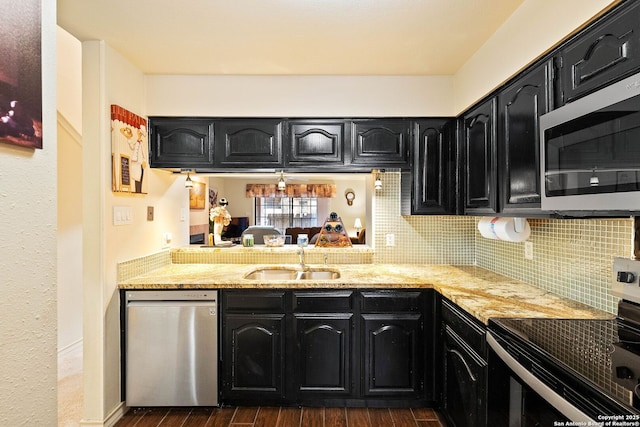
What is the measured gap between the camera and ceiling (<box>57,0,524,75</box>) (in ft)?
6.03

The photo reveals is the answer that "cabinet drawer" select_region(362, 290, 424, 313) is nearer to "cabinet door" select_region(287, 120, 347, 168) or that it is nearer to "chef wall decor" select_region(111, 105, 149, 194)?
"cabinet door" select_region(287, 120, 347, 168)

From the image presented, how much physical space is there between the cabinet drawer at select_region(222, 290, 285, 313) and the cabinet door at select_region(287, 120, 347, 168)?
1.00m

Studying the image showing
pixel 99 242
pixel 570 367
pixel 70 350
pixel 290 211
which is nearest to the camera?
pixel 570 367

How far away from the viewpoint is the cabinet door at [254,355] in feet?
7.85

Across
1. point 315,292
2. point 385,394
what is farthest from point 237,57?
point 385,394

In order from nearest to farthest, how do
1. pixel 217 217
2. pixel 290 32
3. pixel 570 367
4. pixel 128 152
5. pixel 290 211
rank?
pixel 570 367
pixel 290 32
pixel 128 152
pixel 217 217
pixel 290 211

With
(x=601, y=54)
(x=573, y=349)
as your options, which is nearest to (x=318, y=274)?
(x=573, y=349)

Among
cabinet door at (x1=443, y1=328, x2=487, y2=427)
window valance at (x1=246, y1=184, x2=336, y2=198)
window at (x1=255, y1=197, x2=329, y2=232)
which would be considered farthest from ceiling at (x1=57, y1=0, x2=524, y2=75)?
window at (x1=255, y1=197, x2=329, y2=232)

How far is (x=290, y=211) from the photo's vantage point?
891cm

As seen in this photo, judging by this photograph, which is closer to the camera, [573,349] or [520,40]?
[573,349]

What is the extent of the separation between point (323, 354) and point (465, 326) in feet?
3.19

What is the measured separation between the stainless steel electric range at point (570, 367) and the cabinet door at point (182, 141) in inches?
88.0

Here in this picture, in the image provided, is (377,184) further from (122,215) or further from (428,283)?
(122,215)

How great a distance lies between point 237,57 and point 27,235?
1.98m
